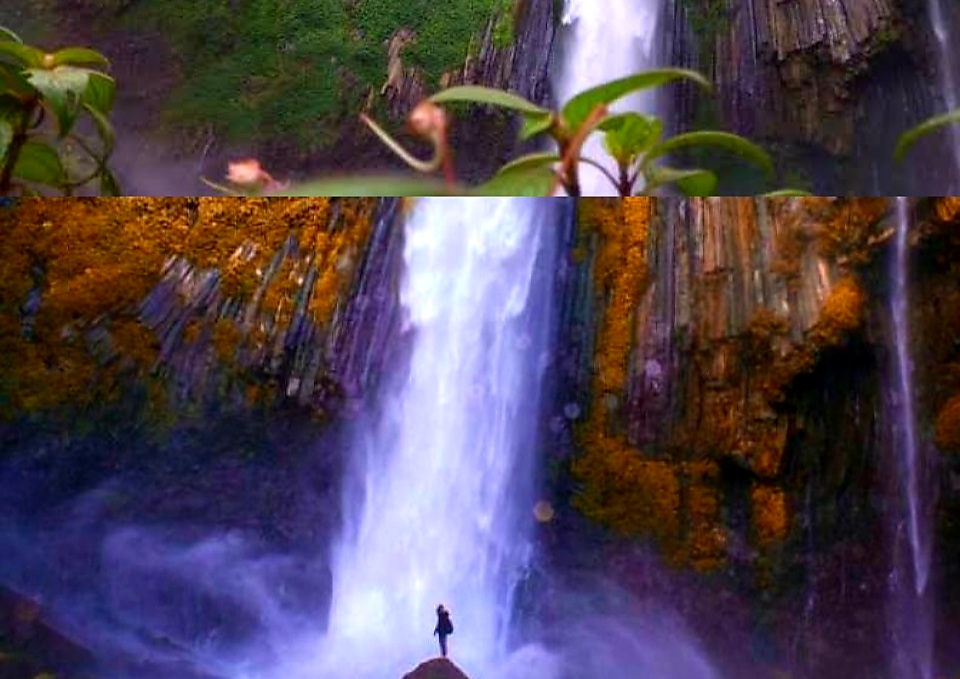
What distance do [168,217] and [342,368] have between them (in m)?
0.17

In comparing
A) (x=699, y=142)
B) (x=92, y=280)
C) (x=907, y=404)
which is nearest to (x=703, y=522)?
(x=907, y=404)

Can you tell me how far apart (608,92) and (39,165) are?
0.42 metres

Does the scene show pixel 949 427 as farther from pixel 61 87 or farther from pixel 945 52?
pixel 945 52

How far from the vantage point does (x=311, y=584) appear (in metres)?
0.77

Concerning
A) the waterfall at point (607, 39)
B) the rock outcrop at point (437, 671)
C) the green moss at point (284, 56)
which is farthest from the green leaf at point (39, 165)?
the waterfall at point (607, 39)

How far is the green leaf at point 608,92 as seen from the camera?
53 cm

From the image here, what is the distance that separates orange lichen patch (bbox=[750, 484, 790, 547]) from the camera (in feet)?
2.47

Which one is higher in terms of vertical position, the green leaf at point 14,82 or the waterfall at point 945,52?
the waterfall at point 945,52

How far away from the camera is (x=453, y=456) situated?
803 millimetres

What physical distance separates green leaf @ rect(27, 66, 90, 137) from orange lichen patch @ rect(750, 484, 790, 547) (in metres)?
0.52

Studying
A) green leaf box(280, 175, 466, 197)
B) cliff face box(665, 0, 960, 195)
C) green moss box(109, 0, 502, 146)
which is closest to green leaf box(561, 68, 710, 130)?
green leaf box(280, 175, 466, 197)

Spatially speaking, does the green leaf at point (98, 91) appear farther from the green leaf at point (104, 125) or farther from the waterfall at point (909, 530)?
the waterfall at point (909, 530)

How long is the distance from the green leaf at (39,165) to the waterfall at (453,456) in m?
0.25

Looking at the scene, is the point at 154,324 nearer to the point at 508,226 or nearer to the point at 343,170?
the point at 508,226
